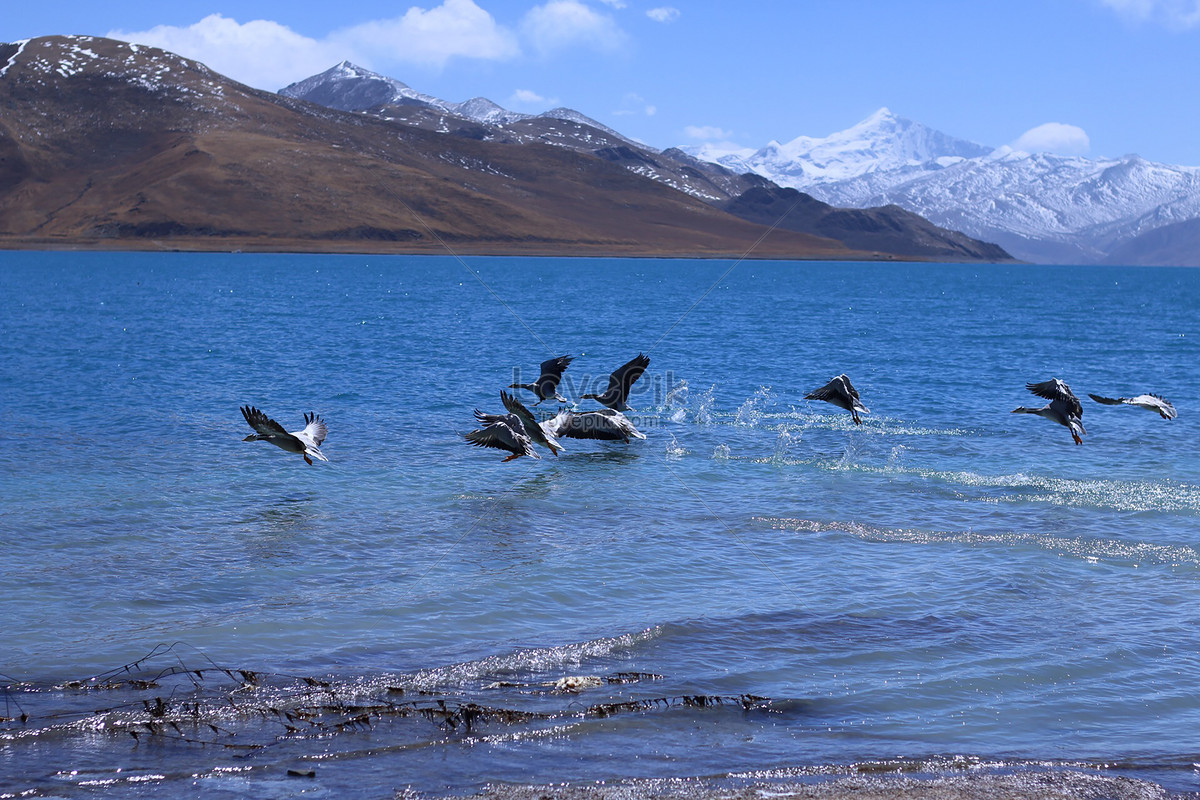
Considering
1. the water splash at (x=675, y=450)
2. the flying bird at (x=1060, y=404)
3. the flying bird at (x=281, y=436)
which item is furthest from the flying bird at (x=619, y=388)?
the flying bird at (x=1060, y=404)

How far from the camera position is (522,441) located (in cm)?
1867

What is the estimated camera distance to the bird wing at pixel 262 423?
15.8 m

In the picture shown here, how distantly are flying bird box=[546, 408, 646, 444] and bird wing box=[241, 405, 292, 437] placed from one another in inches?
353

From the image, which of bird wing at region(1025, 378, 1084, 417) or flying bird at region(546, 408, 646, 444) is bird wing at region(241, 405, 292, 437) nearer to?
flying bird at region(546, 408, 646, 444)

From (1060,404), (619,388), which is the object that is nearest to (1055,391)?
(1060,404)

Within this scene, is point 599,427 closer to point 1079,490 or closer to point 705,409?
point 705,409

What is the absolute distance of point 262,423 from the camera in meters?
16.2

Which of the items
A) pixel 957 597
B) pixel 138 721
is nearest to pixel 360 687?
pixel 138 721

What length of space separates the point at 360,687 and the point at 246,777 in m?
1.96

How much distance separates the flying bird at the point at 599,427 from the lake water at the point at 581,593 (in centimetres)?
40

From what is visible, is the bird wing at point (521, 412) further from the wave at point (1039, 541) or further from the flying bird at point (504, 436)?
the wave at point (1039, 541)

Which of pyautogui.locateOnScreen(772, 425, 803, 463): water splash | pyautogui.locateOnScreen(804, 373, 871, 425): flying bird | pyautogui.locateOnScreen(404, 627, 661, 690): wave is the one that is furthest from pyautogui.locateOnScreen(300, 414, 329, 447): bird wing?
pyautogui.locateOnScreen(772, 425, 803, 463): water splash

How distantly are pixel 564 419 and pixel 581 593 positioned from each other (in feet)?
35.6

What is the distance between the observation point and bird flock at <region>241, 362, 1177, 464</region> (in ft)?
56.4
